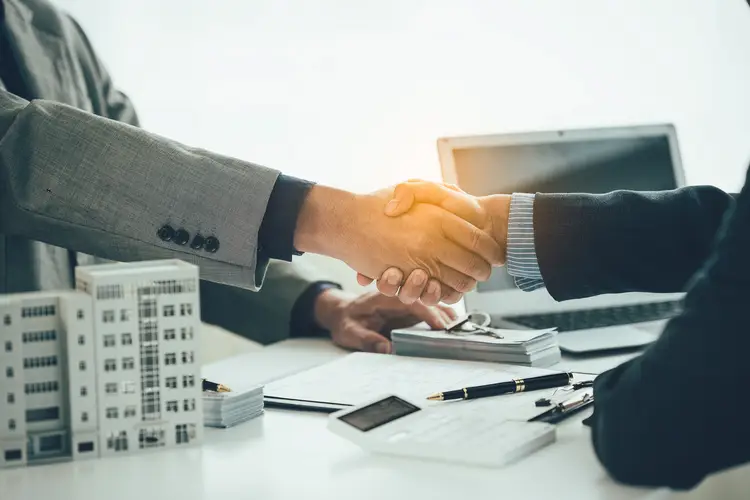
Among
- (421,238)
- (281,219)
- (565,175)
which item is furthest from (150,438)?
(565,175)

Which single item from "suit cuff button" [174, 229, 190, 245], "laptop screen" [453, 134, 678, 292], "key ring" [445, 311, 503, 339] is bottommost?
"key ring" [445, 311, 503, 339]

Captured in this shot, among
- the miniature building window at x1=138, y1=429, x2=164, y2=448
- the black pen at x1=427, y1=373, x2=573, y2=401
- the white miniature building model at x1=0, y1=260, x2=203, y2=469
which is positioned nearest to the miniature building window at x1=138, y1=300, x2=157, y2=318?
the white miniature building model at x1=0, y1=260, x2=203, y2=469

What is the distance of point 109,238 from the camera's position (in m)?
1.21

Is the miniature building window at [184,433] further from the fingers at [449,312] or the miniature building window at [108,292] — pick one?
the fingers at [449,312]

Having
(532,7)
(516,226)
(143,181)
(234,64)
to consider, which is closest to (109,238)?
(143,181)

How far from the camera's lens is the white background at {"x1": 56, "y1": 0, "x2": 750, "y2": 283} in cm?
211

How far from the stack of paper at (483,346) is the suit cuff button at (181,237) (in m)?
0.34

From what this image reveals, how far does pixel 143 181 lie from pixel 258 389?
1.14 ft

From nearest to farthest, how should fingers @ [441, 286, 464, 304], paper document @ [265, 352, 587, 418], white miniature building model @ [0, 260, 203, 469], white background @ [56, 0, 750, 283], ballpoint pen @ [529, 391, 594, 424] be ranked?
1. white miniature building model @ [0, 260, 203, 469]
2. ballpoint pen @ [529, 391, 594, 424]
3. paper document @ [265, 352, 587, 418]
4. fingers @ [441, 286, 464, 304]
5. white background @ [56, 0, 750, 283]

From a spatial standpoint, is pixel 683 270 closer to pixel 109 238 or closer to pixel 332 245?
pixel 332 245

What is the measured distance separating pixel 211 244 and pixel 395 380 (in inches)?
12.8

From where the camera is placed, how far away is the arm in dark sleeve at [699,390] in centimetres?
69

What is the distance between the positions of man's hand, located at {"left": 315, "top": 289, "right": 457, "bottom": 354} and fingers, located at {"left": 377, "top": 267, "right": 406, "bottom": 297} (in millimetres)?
57

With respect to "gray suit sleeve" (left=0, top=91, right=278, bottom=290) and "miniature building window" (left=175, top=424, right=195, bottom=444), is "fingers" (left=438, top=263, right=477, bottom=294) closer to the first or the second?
"gray suit sleeve" (left=0, top=91, right=278, bottom=290)
